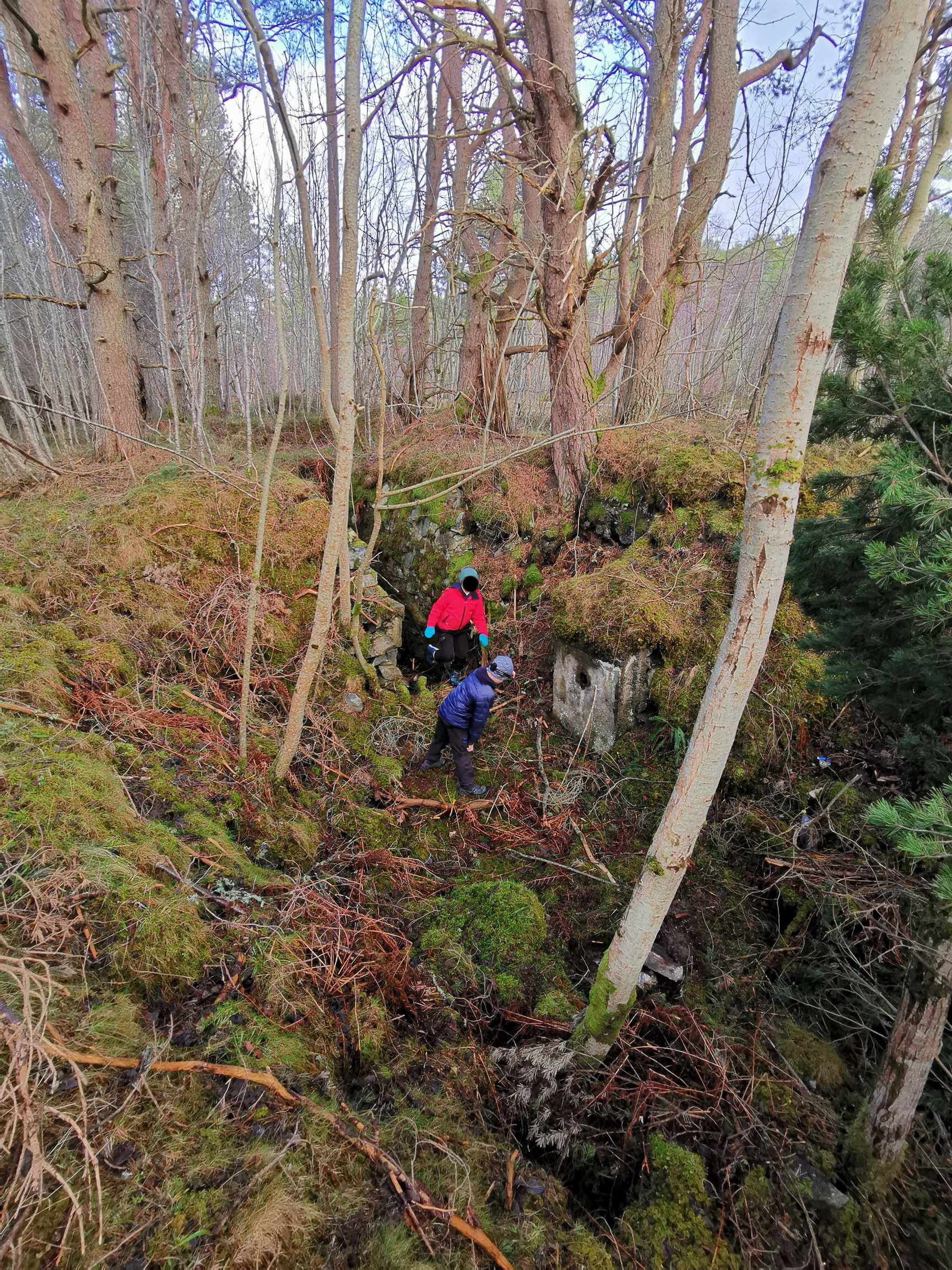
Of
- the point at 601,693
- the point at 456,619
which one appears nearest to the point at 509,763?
the point at 601,693

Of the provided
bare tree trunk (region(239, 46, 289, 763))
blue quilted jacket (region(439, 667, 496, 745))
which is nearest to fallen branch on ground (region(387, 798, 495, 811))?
blue quilted jacket (region(439, 667, 496, 745))

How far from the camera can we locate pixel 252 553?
5.54 metres

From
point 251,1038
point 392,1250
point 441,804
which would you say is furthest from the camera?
point 441,804

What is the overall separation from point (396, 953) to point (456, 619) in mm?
3241

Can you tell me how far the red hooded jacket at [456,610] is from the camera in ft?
17.5

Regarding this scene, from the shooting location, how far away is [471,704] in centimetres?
433

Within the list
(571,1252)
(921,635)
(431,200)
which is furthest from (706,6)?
(571,1252)

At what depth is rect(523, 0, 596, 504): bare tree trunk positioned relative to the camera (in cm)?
519

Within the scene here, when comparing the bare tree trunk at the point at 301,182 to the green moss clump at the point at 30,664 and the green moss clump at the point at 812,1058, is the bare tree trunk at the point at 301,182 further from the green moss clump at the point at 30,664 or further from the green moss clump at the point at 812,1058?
the green moss clump at the point at 812,1058

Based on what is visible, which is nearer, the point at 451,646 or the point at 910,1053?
the point at 910,1053

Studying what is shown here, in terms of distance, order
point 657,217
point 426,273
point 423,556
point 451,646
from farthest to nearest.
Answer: point 426,273 → point 423,556 → point 657,217 → point 451,646

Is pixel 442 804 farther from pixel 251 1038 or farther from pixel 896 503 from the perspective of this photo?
pixel 896 503

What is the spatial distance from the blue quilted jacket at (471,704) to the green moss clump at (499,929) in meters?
1.32

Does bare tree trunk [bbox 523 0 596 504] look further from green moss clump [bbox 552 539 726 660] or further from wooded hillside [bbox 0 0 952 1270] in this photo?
green moss clump [bbox 552 539 726 660]
